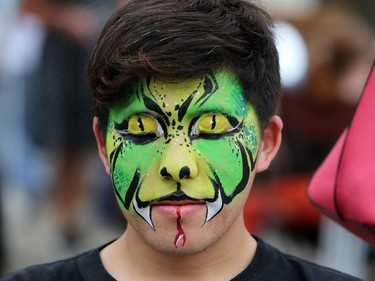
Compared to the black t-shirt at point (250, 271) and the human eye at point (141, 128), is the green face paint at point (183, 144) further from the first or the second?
the black t-shirt at point (250, 271)

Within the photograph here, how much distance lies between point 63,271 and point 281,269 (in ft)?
1.98

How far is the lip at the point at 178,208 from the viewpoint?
2.56m

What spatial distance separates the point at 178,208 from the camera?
2.56 meters

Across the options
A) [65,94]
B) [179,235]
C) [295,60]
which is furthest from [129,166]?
[295,60]

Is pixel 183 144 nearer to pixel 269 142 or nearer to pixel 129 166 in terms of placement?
pixel 129 166

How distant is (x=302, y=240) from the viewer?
20.2ft

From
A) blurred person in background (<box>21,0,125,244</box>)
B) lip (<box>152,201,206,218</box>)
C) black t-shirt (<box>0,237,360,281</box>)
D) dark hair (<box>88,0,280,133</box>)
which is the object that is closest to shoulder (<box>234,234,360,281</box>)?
black t-shirt (<box>0,237,360,281</box>)

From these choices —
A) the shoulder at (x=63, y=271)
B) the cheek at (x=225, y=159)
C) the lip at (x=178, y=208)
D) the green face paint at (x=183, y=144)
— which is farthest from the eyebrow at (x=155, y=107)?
the shoulder at (x=63, y=271)

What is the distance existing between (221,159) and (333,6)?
15.4 ft

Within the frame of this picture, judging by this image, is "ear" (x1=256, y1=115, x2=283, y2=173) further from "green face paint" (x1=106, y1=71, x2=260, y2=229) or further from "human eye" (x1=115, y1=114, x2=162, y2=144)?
"human eye" (x1=115, y1=114, x2=162, y2=144)

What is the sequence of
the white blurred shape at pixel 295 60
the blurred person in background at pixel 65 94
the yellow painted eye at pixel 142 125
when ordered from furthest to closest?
the white blurred shape at pixel 295 60 → the blurred person in background at pixel 65 94 → the yellow painted eye at pixel 142 125

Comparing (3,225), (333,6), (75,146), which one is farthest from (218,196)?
(333,6)

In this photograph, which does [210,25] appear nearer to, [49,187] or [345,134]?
[345,134]

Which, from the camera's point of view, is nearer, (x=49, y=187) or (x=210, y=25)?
(x=210, y=25)
